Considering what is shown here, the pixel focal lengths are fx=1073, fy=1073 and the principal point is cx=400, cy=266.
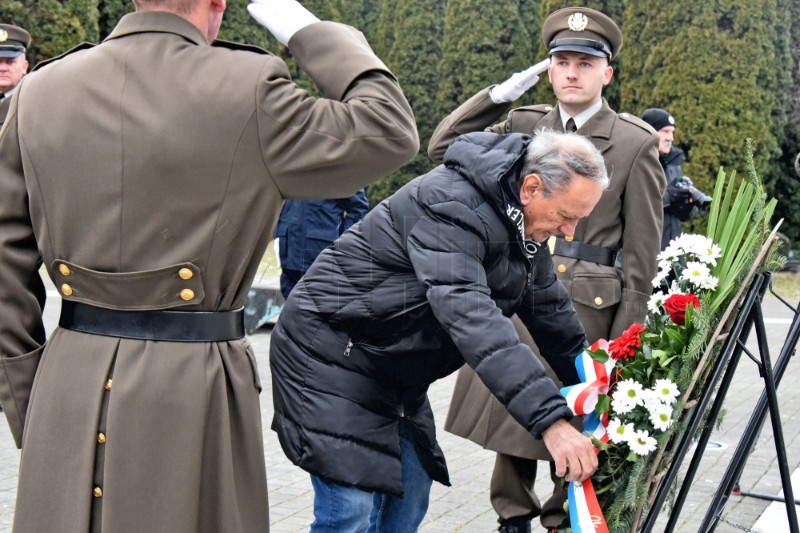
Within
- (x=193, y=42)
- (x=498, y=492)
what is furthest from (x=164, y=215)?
(x=498, y=492)

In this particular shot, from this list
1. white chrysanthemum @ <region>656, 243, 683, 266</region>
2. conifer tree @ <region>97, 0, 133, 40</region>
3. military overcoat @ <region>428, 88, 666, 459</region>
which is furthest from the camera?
conifer tree @ <region>97, 0, 133, 40</region>

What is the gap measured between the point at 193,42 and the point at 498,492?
2.57m

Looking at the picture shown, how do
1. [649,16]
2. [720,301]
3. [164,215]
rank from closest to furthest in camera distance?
1. [164,215]
2. [720,301]
3. [649,16]

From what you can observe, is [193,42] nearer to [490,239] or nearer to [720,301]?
[490,239]

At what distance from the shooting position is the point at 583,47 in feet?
14.5

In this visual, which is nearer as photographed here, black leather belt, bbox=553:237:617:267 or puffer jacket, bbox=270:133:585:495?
puffer jacket, bbox=270:133:585:495

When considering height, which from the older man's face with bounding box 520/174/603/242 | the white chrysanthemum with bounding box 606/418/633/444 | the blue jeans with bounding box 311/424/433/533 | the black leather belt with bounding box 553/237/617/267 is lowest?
the blue jeans with bounding box 311/424/433/533

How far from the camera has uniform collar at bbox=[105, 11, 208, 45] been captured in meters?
2.37

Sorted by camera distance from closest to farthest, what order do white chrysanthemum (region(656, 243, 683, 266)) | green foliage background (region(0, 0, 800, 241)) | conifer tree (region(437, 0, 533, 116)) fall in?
white chrysanthemum (region(656, 243, 683, 266)) → green foliage background (region(0, 0, 800, 241)) → conifer tree (region(437, 0, 533, 116))

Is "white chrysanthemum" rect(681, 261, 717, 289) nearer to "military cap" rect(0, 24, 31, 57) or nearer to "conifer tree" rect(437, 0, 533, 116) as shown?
"military cap" rect(0, 24, 31, 57)

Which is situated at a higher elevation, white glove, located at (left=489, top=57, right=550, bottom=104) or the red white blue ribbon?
white glove, located at (left=489, top=57, right=550, bottom=104)

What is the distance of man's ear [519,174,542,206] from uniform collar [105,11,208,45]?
1004 mm

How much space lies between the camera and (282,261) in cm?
785

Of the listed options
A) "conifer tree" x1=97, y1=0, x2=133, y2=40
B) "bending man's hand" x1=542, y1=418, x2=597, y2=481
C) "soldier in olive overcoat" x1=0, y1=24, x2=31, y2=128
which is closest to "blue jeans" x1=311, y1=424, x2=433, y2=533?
"bending man's hand" x1=542, y1=418, x2=597, y2=481
